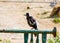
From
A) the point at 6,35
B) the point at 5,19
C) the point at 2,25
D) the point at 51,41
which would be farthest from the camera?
the point at 5,19

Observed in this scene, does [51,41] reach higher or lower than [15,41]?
higher

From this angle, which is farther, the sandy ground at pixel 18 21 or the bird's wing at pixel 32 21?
the sandy ground at pixel 18 21

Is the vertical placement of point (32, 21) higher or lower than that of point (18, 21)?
higher

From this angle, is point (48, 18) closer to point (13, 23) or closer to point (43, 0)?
point (13, 23)

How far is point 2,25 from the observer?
11273mm

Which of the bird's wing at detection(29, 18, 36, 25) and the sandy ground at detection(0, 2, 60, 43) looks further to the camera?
the sandy ground at detection(0, 2, 60, 43)

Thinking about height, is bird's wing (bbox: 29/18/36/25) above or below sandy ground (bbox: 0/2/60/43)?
above

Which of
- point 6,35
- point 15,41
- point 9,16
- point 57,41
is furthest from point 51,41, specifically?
point 9,16

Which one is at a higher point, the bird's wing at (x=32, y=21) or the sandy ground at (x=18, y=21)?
the bird's wing at (x=32, y=21)

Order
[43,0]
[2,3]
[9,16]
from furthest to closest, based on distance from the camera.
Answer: [43,0]
[2,3]
[9,16]

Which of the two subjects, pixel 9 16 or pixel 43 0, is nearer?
pixel 9 16

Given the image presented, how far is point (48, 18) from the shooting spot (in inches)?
515

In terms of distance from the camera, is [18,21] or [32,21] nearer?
[32,21]

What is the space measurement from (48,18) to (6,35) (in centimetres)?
405
